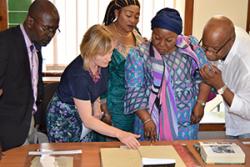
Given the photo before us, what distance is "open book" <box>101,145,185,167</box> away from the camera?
1.49m

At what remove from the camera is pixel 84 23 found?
11.3 feet

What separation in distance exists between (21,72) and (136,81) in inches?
22.4

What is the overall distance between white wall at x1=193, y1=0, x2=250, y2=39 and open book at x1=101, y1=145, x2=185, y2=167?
195cm

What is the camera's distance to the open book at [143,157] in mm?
1488

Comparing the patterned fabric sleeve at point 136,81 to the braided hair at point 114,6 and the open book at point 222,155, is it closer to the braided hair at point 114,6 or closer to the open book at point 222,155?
the open book at point 222,155

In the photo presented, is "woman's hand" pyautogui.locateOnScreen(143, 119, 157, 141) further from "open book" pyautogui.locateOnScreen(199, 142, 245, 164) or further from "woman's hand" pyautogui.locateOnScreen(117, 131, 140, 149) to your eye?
"open book" pyautogui.locateOnScreen(199, 142, 245, 164)

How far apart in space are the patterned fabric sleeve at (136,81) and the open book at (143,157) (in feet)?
0.91

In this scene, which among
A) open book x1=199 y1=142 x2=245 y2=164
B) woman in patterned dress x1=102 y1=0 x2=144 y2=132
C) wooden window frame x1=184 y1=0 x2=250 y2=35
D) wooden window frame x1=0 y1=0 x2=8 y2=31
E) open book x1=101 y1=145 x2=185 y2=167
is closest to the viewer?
open book x1=101 y1=145 x2=185 y2=167

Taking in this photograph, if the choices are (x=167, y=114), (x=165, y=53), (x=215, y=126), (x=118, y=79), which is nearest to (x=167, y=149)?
Answer: (x=167, y=114)

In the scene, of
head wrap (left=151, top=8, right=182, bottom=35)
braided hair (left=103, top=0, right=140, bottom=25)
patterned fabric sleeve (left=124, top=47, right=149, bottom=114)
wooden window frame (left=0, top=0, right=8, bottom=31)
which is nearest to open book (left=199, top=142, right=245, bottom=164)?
patterned fabric sleeve (left=124, top=47, right=149, bottom=114)

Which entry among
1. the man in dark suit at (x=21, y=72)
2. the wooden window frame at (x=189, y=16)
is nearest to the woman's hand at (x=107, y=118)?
the man in dark suit at (x=21, y=72)

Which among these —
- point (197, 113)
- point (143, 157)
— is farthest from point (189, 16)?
point (143, 157)

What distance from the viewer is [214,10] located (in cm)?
345

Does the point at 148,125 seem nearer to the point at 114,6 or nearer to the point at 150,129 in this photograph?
the point at 150,129
